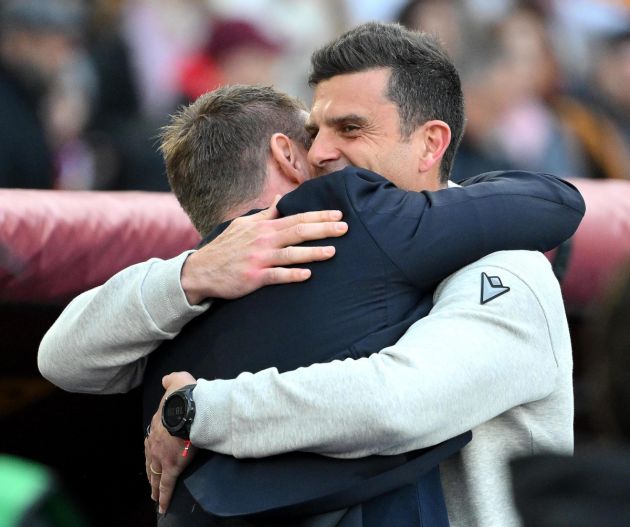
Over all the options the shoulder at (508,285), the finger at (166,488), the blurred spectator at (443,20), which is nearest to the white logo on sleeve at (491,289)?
the shoulder at (508,285)

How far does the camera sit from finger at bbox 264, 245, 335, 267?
2086 millimetres

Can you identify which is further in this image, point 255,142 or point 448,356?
point 255,142

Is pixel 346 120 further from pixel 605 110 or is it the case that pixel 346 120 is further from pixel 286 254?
pixel 605 110

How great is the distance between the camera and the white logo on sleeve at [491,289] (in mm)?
2037

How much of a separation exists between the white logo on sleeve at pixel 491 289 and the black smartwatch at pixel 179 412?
0.51m

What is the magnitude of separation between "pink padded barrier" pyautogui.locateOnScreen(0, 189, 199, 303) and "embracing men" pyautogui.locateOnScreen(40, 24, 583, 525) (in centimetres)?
47

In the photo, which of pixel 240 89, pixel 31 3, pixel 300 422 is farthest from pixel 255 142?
pixel 31 3

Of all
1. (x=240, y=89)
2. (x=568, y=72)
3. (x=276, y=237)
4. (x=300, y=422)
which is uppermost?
(x=240, y=89)

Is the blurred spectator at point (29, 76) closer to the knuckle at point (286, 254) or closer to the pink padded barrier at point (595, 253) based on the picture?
the pink padded barrier at point (595, 253)

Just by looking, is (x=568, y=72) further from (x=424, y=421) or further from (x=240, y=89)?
(x=424, y=421)

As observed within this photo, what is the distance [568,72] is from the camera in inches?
263

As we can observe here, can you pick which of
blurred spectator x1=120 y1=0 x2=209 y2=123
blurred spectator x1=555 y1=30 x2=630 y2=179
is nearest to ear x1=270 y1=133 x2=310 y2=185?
blurred spectator x1=120 y1=0 x2=209 y2=123

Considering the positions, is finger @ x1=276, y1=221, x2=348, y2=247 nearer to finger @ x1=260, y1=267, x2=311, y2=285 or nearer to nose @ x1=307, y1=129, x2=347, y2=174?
finger @ x1=260, y1=267, x2=311, y2=285

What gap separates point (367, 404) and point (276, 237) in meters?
0.37
